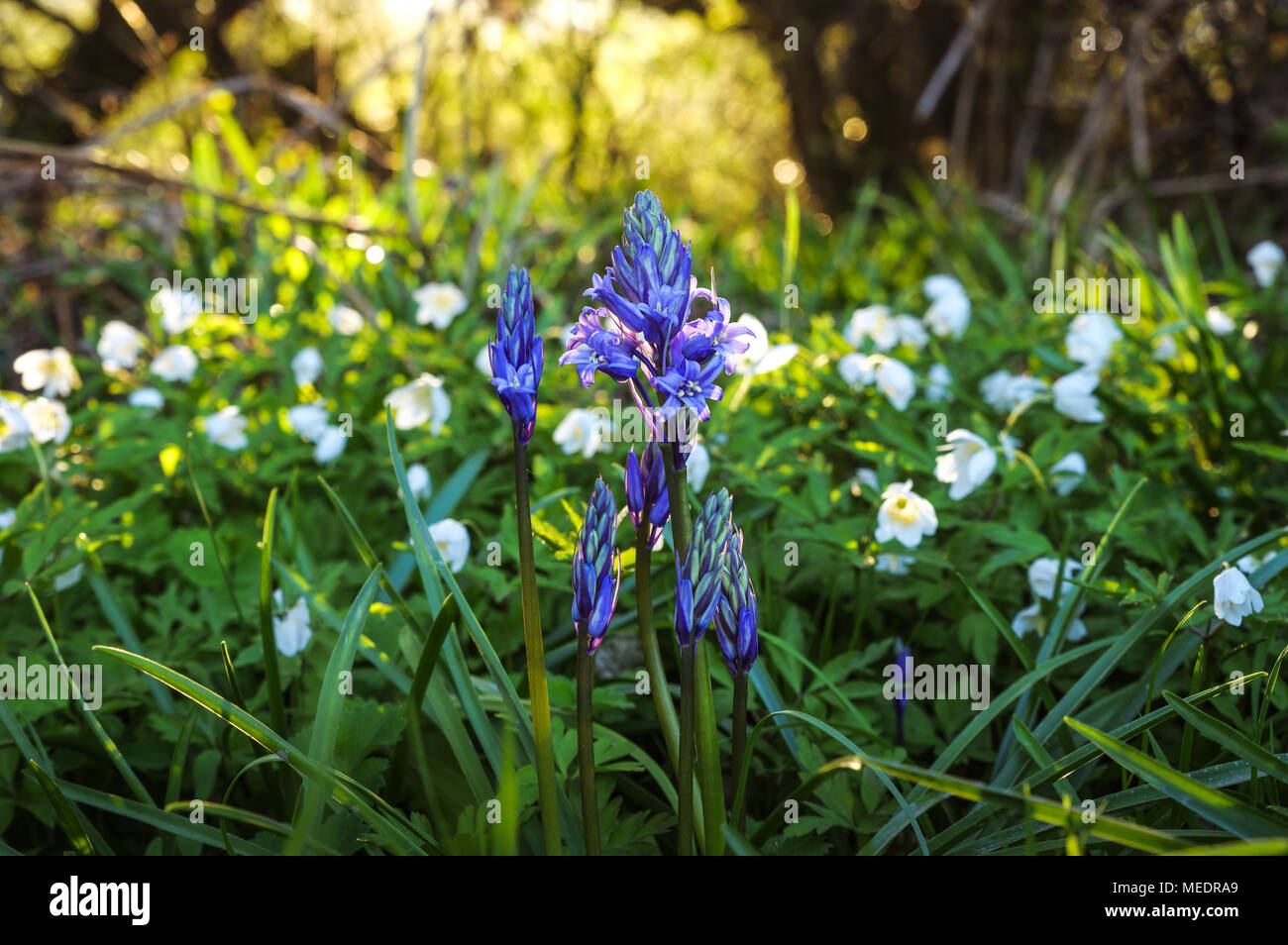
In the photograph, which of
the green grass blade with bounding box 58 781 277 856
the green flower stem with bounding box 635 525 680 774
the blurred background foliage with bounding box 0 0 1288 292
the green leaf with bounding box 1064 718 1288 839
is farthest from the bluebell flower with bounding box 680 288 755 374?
the blurred background foliage with bounding box 0 0 1288 292

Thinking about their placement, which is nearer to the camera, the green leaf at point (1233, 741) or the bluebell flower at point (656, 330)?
the bluebell flower at point (656, 330)

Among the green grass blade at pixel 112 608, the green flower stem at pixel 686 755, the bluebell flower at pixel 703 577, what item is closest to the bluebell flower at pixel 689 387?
the bluebell flower at pixel 703 577

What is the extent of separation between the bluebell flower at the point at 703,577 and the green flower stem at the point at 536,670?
176 mm

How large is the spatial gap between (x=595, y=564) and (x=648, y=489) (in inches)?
4.4

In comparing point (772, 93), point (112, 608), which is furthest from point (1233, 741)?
point (772, 93)

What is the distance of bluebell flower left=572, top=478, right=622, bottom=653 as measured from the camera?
38.3 inches

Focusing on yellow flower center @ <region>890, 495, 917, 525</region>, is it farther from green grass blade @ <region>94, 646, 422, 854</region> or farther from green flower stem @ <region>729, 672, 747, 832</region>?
green grass blade @ <region>94, 646, 422, 854</region>

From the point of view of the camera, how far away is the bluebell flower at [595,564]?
38.3 inches

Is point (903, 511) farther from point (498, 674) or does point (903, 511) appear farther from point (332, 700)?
point (332, 700)

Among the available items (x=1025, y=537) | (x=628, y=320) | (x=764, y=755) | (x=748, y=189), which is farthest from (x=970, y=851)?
(x=748, y=189)

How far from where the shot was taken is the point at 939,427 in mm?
2178

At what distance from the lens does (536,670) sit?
1.04 metres

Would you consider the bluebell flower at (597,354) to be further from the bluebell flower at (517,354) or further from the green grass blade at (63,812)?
the green grass blade at (63,812)

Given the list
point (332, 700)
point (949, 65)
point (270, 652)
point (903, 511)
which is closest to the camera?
point (332, 700)
